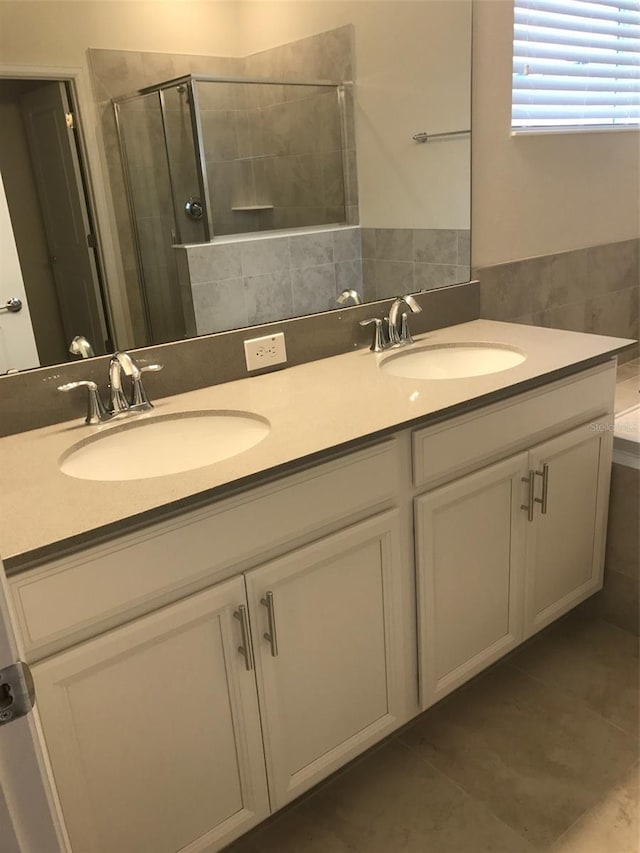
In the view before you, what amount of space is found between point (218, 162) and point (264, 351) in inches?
18.5

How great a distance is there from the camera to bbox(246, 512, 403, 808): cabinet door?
4.55 ft

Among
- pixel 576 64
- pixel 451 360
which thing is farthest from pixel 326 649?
pixel 576 64

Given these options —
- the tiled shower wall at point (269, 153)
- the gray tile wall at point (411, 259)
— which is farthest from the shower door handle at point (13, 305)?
the gray tile wall at point (411, 259)

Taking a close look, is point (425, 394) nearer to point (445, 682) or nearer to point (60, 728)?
point (445, 682)

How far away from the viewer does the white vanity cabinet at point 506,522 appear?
1643mm

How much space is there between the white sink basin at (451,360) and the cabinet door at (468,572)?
1.19ft

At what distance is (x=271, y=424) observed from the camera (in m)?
1.48

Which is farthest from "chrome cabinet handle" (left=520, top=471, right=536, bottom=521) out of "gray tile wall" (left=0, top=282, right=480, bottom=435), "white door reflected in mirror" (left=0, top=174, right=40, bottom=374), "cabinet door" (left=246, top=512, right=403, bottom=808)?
"white door reflected in mirror" (left=0, top=174, right=40, bottom=374)

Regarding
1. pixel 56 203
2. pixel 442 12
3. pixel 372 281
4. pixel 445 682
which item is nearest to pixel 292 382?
pixel 372 281

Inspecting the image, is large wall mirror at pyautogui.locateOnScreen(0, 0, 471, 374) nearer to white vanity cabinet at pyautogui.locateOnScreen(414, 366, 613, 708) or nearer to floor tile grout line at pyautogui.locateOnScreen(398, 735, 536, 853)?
white vanity cabinet at pyautogui.locateOnScreen(414, 366, 613, 708)

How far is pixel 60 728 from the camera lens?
1139mm

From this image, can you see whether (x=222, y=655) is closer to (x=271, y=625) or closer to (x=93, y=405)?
(x=271, y=625)

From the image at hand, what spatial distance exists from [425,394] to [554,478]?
521 mm

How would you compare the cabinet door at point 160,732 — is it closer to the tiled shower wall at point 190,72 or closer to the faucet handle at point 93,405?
the faucet handle at point 93,405
